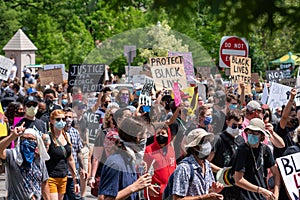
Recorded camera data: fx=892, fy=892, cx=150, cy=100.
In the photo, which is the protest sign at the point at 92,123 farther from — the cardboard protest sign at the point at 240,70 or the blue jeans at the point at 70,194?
the cardboard protest sign at the point at 240,70

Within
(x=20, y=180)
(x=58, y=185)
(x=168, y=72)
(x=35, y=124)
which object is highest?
(x=168, y=72)

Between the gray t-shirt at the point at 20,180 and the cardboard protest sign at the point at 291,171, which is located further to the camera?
the cardboard protest sign at the point at 291,171

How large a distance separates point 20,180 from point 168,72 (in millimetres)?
7470

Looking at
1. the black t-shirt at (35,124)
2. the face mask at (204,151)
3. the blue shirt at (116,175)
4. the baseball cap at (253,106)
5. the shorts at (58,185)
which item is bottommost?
the shorts at (58,185)

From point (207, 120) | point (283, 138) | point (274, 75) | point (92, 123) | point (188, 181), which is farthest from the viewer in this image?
point (274, 75)

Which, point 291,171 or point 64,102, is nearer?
point 291,171

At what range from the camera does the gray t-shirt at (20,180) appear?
905cm

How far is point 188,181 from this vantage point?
7.62 metres

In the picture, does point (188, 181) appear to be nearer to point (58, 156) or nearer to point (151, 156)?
point (151, 156)

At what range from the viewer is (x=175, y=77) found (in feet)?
52.8

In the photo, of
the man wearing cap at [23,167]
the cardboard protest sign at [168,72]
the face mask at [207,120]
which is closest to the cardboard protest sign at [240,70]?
the cardboard protest sign at [168,72]

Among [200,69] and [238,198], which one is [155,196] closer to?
[238,198]

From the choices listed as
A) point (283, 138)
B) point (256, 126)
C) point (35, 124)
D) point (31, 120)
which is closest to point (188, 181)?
point (256, 126)

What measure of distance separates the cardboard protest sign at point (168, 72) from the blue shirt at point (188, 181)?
8.21 meters
